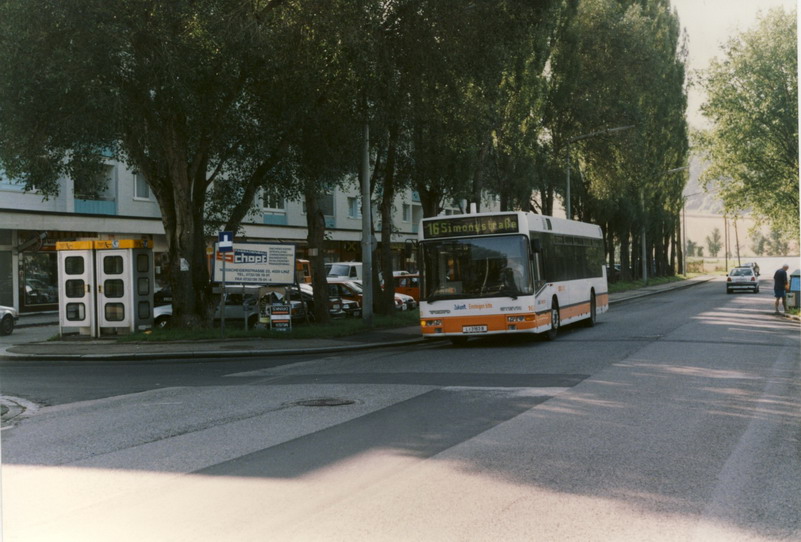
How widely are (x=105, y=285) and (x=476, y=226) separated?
10947mm

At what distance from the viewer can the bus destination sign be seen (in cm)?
1817

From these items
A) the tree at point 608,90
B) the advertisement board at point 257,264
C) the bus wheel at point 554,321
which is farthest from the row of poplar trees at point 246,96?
the tree at point 608,90

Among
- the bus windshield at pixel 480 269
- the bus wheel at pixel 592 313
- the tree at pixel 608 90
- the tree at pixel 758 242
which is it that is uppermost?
the tree at pixel 608 90

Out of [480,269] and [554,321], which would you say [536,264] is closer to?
[480,269]

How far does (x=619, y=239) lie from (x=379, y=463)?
53406mm

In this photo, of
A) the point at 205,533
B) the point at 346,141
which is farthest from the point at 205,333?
the point at 205,533

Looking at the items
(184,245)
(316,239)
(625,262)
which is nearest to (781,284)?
(316,239)

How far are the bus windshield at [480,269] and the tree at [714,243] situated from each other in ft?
522

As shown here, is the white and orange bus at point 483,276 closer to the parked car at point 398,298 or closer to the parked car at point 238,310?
the parked car at point 238,310

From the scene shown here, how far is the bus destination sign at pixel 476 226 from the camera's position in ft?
59.6

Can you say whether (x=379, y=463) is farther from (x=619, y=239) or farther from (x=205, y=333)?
(x=619, y=239)

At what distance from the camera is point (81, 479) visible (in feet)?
22.2

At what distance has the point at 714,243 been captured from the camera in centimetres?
17012

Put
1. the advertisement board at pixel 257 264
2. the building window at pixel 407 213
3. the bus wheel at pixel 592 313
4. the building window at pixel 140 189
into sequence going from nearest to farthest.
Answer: the advertisement board at pixel 257 264 < the bus wheel at pixel 592 313 < the building window at pixel 140 189 < the building window at pixel 407 213
